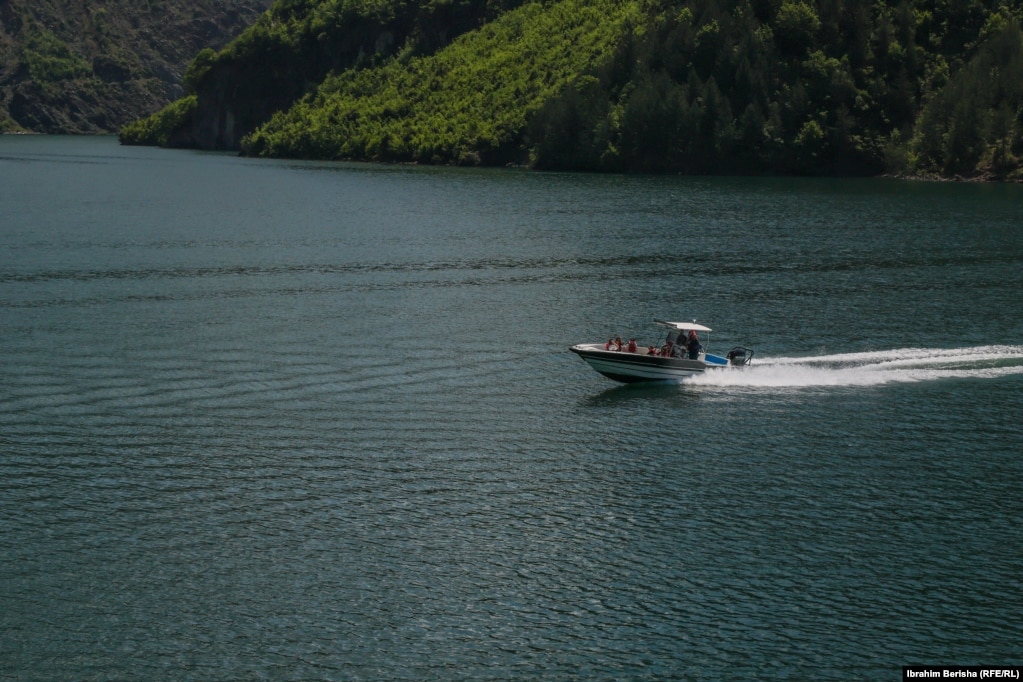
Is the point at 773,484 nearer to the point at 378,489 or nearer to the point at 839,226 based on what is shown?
the point at 378,489

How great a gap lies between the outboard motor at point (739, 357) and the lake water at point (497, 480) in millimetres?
1179

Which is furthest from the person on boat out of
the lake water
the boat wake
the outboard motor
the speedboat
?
the lake water

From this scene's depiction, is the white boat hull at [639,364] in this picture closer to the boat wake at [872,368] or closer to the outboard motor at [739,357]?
the outboard motor at [739,357]

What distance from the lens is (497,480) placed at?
65.0m

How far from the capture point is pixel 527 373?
8638 cm

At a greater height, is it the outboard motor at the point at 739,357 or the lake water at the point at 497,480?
the outboard motor at the point at 739,357

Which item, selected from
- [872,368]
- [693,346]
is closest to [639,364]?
[693,346]

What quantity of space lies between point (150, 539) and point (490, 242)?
3877 inches

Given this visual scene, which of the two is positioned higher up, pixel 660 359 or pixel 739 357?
pixel 739 357

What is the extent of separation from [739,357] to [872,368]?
9510mm

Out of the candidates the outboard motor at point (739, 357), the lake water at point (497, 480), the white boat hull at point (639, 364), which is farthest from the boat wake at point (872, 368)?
the white boat hull at point (639, 364)

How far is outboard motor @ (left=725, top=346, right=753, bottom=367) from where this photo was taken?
282ft

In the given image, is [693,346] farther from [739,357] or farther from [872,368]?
[872,368]

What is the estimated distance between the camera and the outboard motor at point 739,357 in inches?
3378
